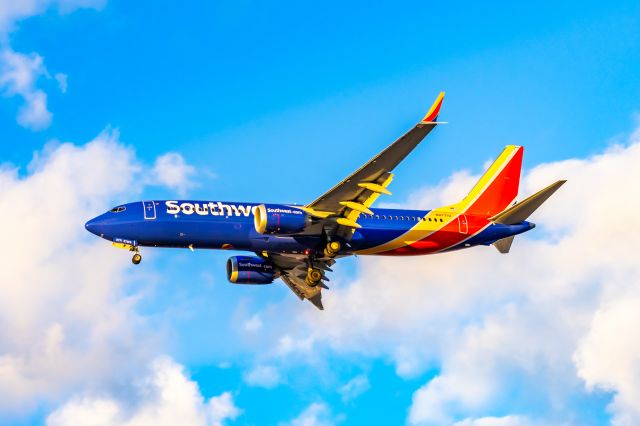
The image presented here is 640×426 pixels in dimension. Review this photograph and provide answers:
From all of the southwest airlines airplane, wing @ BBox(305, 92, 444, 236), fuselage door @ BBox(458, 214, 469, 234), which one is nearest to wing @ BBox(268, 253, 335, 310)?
the southwest airlines airplane

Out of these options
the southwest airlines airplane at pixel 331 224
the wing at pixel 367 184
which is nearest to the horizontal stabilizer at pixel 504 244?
the southwest airlines airplane at pixel 331 224

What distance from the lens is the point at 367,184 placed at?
74750mm

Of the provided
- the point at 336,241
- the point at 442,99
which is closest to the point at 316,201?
the point at 336,241

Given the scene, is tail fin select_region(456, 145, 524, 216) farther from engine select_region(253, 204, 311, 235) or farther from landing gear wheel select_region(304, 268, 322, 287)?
engine select_region(253, 204, 311, 235)

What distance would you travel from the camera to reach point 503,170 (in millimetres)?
91062

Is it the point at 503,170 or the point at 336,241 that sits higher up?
the point at 503,170

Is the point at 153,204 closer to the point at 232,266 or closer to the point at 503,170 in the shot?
the point at 232,266

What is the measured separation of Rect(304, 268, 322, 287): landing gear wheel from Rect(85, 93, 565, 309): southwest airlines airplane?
0.07 metres

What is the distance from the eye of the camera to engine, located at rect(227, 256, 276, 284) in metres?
90.5

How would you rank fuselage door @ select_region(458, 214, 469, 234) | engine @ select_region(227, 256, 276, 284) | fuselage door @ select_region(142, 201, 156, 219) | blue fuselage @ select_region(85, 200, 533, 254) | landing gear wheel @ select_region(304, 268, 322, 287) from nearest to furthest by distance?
blue fuselage @ select_region(85, 200, 533, 254) → fuselage door @ select_region(142, 201, 156, 219) → landing gear wheel @ select_region(304, 268, 322, 287) → fuselage door @ select_region(458, 214, 469, 234) → engine @ select_region(227, 256, 276, 284)

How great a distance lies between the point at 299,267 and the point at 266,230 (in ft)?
48.4

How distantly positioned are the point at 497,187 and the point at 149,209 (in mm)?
27993

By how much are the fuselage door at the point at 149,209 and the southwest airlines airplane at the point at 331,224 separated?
0.23 feet

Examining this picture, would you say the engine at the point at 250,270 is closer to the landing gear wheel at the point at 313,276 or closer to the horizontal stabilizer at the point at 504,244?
the landing gear wheel at the point at 313,276
